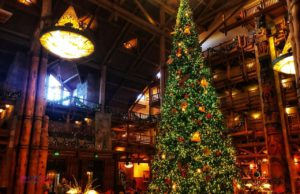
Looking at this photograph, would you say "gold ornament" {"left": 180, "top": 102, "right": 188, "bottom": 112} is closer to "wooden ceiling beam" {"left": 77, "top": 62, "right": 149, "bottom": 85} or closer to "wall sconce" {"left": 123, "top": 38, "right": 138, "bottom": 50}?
"wooden ceiling beam" {"left": 77, "top": 62, "right": 149, "bottom": 85}

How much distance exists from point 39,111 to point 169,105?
5135 millimetres

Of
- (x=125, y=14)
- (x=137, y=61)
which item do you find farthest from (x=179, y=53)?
(x=137, y=61)

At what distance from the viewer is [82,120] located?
21.5 metres

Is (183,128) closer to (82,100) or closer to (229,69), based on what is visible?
(229,69)

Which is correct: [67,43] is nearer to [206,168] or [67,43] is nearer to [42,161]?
[206,168]

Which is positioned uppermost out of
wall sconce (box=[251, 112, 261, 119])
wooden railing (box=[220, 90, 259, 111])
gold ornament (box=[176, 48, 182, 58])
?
wooden railing (box=[220, 90, 259, 111])

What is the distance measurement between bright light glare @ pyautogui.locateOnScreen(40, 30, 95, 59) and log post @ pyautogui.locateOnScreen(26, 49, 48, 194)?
386cm

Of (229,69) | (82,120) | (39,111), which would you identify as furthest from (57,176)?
(229,69)

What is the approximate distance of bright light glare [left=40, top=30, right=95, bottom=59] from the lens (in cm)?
649

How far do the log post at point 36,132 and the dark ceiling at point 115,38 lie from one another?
5.01 meters

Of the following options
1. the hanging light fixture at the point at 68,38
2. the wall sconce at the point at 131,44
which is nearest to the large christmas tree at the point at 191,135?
the hanging light fixture at the point at 68,38

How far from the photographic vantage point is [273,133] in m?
11.7

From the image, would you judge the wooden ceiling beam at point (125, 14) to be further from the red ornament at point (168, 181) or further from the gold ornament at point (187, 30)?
the red ornament at point (168, 181)

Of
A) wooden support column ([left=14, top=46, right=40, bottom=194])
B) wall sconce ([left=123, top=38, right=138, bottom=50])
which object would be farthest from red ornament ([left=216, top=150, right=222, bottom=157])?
wall sconce ([left=123, top=38, right=138, bottom=50])
